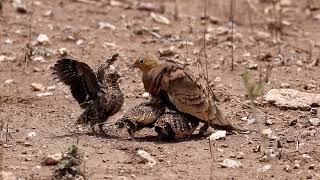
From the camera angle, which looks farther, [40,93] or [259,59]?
[259,59]

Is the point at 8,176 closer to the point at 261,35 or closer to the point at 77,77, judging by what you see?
the point at 77,77

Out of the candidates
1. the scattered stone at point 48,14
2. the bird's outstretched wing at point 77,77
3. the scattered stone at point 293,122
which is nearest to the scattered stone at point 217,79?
the scattered stone at point 293,122

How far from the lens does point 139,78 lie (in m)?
9.48

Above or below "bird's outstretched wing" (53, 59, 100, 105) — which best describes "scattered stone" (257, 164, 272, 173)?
below

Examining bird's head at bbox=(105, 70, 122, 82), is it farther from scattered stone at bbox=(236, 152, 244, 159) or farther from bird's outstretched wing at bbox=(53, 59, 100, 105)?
scattered stone at bbox=(236, 152, 244, 159)

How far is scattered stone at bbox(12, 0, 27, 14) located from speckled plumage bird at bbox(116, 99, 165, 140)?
4652 mm

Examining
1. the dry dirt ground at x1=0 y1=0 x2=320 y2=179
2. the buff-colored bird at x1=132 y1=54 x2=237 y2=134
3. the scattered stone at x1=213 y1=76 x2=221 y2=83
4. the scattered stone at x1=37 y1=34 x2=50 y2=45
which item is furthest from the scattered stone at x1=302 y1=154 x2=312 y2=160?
the scattered stone at x1=37 y1=34 x2=50 y2=45

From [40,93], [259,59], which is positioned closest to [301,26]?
[259,59]

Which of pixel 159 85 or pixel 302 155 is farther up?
pixel 159 85

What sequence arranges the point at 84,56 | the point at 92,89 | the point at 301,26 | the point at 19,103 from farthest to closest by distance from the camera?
the point at 301,26, the point at 84,56, the point at 19,103, the point at 92,89

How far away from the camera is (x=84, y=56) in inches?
398

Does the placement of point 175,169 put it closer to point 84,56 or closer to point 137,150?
point 137,150

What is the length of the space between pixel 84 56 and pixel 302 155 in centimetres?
399

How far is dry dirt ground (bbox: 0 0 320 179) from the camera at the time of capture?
262 inches
